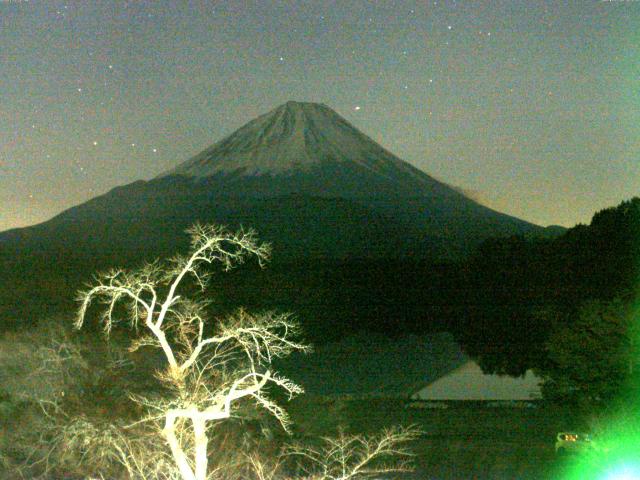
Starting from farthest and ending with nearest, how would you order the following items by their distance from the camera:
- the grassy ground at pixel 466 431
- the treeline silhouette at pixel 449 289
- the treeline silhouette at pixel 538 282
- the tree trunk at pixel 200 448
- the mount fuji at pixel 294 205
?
the mount fuji at pixel 294 205, the treeline silhouette at pixel 449 289, the treeline silhouette at pixel 538 282, the grassy ground at pixel 466 431, the tree trunk at pixel 200 448

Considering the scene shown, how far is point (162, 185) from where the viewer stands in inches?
5079

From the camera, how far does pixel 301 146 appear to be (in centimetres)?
13212

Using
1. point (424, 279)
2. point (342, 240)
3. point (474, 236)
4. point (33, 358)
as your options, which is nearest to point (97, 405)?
point (33, 358)

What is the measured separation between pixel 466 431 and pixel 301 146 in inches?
4489

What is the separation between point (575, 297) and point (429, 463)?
790 inches

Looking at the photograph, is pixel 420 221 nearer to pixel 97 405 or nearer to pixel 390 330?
pixel 390 330

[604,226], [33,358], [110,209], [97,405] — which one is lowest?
[97,405]

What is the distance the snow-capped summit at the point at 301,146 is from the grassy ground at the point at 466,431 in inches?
4172

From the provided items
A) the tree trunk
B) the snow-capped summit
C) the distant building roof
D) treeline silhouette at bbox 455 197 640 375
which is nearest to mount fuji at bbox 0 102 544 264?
the snow-capped summit

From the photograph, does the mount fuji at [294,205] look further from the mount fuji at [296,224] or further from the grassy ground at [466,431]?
the grassy ground at [466,431]

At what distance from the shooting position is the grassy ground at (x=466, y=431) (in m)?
16.6

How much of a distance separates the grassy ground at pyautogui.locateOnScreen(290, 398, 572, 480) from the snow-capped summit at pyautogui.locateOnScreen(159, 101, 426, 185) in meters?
106

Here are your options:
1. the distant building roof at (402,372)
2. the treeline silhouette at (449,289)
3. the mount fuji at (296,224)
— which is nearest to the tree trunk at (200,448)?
the distant building roof at (402,372)

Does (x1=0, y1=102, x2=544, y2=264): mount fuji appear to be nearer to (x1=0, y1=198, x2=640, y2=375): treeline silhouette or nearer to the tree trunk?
(x1=0, y1=198, x2=640, y2=375): treeline silhouette
